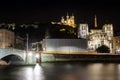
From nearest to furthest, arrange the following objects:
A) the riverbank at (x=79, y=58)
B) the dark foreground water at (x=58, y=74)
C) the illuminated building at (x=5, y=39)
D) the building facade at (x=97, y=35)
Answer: the dark foreground water at (x=58, y=74) → the riverbank at (x=79, y=58) → the illuminated building at (x=5, y=39) → the building facade at (x=97, y=35)

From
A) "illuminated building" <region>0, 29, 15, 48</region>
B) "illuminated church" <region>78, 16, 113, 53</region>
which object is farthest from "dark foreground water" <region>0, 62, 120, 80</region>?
"illuminated church" <region>78, 16, 113, 53</region>

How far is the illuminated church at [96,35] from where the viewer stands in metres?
59.7

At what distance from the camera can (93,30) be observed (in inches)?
2621

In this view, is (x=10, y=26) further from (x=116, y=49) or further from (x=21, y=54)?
(x=21, y=54)

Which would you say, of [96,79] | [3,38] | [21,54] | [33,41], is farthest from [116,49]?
[96,79]

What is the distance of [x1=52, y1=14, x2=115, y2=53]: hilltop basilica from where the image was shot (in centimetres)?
6006

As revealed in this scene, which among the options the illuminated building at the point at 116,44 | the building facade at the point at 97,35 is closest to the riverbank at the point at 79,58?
the illuminated building at the point at 116,44

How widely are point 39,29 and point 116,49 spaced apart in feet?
41.9

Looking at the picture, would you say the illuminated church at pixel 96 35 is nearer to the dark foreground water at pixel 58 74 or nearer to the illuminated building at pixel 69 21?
the illuminated building at pixel 69 21

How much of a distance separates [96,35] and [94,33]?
899 millimetres

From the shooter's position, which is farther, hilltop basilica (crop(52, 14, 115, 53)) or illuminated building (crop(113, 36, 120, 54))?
hilltop basilica (crop(52, 14, 115, 53))

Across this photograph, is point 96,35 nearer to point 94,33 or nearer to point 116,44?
point 94,33

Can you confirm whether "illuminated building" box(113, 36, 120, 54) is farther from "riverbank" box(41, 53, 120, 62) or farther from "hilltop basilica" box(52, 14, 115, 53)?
"riverbank" box(41, 53, 120, 62)

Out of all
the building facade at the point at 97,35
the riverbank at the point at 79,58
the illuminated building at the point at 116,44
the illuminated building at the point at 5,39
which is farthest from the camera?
the building facade at the point at 97,35
